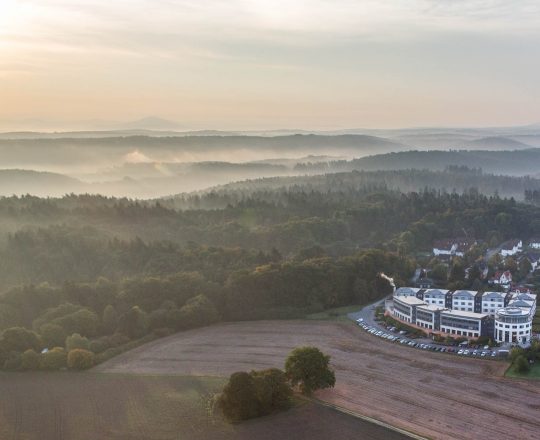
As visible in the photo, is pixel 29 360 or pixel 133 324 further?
pixel 133 324

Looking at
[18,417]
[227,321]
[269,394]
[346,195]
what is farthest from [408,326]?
[346,195]

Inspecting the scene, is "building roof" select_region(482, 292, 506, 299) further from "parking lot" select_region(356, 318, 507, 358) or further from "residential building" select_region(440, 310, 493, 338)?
"parking lot" select_region(356, 318, 507, 358)

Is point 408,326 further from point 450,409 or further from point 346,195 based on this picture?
point 346,195

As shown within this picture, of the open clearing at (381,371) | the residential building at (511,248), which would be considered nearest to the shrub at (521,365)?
the open clearing at (381,371)

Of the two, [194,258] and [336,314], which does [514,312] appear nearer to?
[336,314]

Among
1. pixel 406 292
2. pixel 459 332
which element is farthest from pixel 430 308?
pixel 406 292

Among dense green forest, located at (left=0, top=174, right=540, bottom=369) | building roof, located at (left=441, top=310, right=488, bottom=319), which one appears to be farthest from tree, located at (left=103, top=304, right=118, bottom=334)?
building roof, located at (left=441, top=310, right=488, bottom=319)

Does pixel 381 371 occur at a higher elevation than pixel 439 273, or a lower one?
lower
